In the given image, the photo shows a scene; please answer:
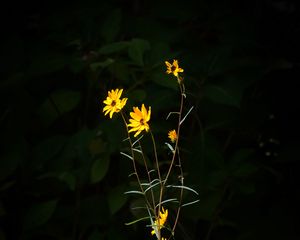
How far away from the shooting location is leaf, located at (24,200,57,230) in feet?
4.38

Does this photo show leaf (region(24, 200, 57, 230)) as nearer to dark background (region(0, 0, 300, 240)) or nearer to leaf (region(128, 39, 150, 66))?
dark background (region(0, 0, 300, 240))

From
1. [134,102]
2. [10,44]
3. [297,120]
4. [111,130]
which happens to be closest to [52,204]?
[111,130]

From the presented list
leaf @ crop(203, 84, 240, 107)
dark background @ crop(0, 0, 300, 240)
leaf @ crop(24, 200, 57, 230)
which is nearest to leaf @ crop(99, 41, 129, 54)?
dark background @ crop(0, 0, 300, 240)

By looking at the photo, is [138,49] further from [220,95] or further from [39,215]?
[39,215]

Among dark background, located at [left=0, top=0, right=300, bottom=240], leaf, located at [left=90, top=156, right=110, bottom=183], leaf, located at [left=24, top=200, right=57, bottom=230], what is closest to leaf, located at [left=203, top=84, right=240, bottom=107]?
dark background, located at [left=0, top=0, right=300, bottom=240]

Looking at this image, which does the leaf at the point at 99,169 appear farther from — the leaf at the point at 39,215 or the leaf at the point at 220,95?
the leaf at the point at 220,95

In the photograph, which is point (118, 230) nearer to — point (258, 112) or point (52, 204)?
point (52, 204)

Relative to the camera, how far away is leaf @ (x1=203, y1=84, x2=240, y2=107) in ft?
4.54

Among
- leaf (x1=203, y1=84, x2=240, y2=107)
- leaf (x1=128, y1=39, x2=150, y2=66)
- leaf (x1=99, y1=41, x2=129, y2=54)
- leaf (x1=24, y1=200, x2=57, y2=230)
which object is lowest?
leaf (x1=24, y1=200, x2=57, y2=230)

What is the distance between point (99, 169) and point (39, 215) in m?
0.22

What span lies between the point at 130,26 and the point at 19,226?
2.76ft

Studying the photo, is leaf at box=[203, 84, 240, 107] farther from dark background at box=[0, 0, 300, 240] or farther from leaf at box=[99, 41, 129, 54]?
leaf at box=[99, 41, 129, 54]

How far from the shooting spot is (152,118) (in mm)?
1545

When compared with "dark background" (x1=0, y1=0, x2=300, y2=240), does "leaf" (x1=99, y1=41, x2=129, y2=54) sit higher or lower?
higher
